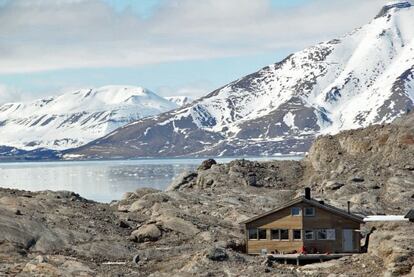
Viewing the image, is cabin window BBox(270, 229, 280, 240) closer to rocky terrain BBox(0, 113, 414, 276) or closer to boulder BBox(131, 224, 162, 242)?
rocky terrain BBox(0, 113, 414, 276)

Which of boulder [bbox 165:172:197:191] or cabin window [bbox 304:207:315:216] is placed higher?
boulder [bbox 165:172:197:191]

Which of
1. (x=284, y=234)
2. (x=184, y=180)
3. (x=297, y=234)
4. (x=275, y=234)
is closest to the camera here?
(x=297, y=234)

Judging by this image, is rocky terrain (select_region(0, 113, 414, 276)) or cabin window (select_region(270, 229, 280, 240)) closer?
rocky terrain (select_region(0, 113, 414, 276))

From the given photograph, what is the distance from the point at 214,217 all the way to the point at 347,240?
25.8m

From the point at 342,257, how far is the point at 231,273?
43.9 ft

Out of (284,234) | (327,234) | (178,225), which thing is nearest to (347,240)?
(327,234)

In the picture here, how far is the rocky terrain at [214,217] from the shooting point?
243 feet

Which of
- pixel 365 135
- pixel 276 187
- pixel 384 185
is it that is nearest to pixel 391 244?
pixel 384 185

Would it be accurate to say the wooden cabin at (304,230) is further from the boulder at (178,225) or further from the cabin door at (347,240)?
the boulder at (178,225)

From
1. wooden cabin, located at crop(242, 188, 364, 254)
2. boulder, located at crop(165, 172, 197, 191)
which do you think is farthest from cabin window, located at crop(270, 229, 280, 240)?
boulder, located at crop(165, 172, 197, 191)

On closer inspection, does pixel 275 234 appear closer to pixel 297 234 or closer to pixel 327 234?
pixel 297 234

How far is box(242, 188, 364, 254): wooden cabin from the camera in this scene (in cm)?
8462

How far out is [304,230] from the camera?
85062 millimetres

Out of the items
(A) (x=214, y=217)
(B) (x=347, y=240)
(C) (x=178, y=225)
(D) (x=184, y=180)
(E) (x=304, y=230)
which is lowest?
(B) (x=347, y=240)
